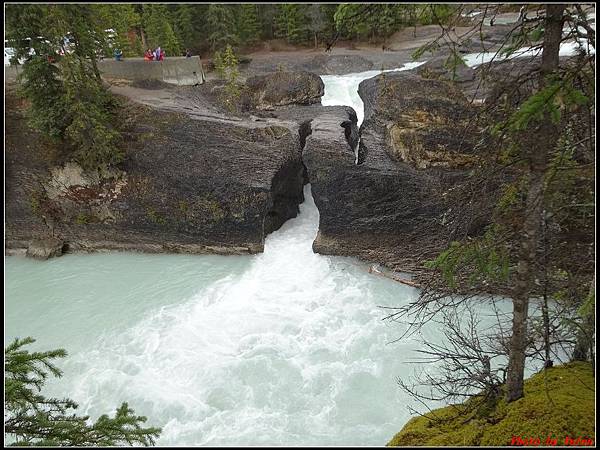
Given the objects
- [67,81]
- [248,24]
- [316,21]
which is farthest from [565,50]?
[248,24]

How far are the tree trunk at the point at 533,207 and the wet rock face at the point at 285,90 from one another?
19.7m

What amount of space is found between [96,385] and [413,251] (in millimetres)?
10069

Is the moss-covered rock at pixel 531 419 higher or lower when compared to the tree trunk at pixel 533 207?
lower

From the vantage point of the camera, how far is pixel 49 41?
1402 centimetres

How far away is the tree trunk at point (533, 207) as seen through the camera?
151 inches

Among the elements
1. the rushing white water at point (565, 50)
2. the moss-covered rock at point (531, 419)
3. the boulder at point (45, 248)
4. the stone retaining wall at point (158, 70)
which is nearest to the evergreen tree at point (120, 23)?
the stone retaining wall at point (158, 70)

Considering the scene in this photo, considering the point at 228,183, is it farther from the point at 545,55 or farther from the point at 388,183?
Answer: the point at 545,55

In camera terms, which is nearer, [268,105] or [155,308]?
[155,308]

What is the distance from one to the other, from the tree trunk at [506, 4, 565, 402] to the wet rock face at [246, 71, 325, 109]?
64.7 ft

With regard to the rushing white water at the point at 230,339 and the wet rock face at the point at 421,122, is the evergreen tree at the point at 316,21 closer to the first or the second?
the wet rock face at the point at 421,122

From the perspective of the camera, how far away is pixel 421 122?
1521cm

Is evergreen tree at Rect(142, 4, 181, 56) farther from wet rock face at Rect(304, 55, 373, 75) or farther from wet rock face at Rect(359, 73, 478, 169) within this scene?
wet rock face at Rect(359, 73, 478, 169)

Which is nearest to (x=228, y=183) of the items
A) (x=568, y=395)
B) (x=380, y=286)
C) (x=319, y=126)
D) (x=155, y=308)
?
(x=319, y=126)

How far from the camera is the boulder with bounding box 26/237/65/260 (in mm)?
16250
